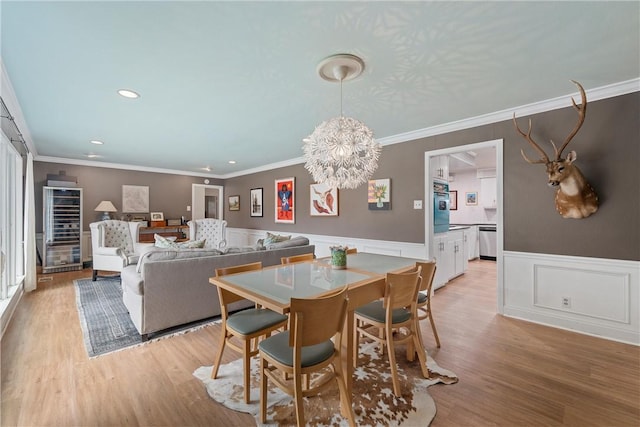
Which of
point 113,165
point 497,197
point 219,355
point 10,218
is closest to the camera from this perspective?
point 219,355

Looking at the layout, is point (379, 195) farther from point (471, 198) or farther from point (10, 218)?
point (10, 218)

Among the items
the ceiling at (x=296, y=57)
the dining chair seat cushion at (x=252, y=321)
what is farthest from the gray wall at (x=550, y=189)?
the dining chair seat cushion at (x=252, y=321)

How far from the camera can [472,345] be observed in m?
2.59

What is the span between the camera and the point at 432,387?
1.98m

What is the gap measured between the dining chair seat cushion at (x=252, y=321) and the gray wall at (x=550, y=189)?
275cm

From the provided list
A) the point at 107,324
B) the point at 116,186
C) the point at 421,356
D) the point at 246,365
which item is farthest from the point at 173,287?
the point at 116,186

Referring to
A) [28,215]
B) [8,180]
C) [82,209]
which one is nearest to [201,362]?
[8,180]

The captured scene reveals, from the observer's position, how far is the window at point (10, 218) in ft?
10.2

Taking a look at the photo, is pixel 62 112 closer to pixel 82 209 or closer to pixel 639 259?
pixel 82 209

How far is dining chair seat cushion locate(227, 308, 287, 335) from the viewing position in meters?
1.83

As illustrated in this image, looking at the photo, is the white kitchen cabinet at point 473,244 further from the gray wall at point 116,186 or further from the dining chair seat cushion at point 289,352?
the gray wall at point 116,186

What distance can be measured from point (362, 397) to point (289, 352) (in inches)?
28.8

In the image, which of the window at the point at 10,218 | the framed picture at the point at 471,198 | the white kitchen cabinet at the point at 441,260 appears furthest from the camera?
the framed picture at the point at 471,198

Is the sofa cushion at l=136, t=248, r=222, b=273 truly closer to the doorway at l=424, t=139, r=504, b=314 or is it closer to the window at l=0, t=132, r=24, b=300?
the window at l=0, t=132, r=24, b=300
